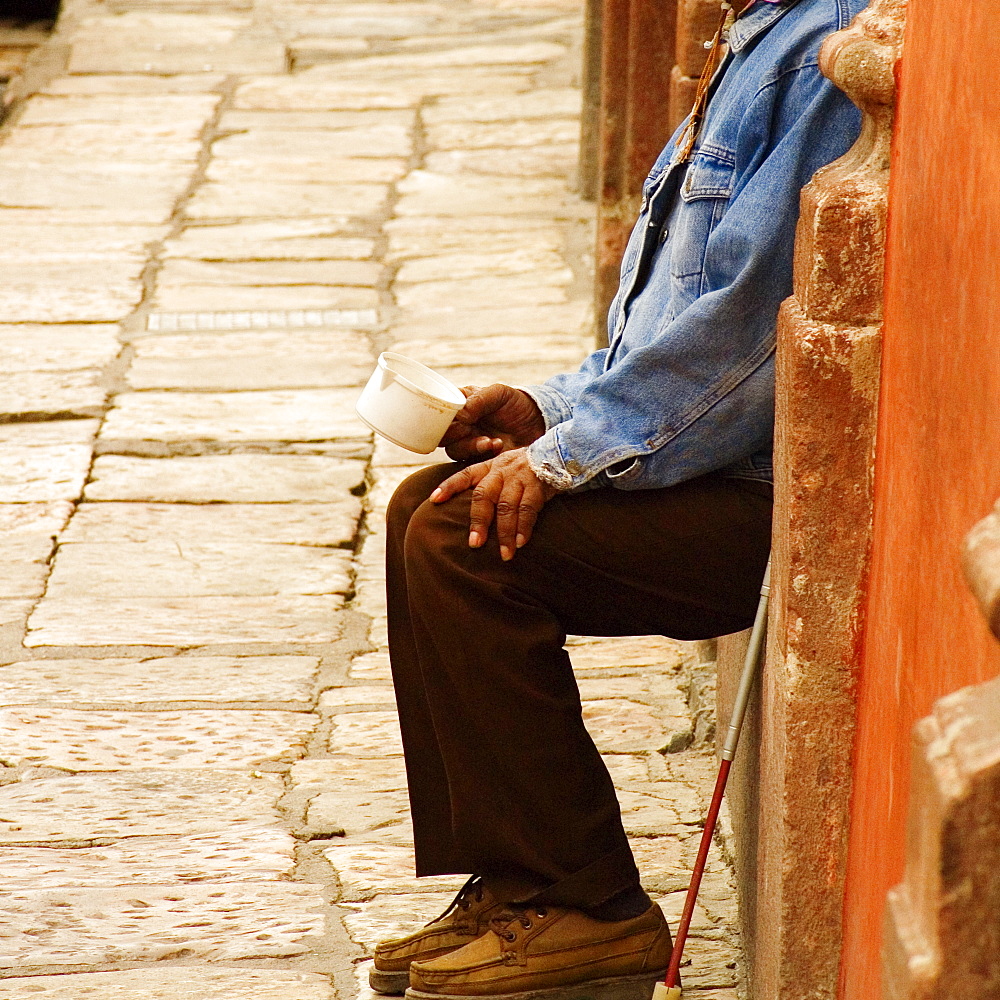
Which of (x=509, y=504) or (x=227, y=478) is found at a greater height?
(x=509, y=504)

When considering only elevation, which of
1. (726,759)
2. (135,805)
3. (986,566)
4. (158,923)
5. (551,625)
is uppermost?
(986,566)

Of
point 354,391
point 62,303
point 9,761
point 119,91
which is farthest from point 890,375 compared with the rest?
point 119,91

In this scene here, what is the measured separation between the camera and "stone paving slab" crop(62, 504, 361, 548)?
448 centimetres

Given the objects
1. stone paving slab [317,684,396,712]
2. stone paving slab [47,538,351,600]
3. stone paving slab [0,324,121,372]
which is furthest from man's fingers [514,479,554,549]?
stone paving slab [0,324,121,372]

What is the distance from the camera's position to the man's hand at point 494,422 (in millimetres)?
2473

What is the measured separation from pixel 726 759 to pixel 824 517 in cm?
50

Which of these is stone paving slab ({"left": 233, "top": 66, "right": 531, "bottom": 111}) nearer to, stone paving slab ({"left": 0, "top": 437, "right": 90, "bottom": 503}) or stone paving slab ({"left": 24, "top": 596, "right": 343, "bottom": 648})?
stone paving slab ({"left": 0, "top": 437, "right": 90, "bottom": 503})

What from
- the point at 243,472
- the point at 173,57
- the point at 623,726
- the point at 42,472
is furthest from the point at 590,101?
the point at 623,726

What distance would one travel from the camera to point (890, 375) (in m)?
1.79

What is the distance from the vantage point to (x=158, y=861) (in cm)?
291

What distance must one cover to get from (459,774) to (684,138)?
3.08 feet

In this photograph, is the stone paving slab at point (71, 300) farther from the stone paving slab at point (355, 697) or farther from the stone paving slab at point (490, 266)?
the stone paving slab at point (355, 697)

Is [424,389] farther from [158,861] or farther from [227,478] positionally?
[227,478]

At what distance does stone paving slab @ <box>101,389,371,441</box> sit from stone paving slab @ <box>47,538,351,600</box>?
29.9 inches
